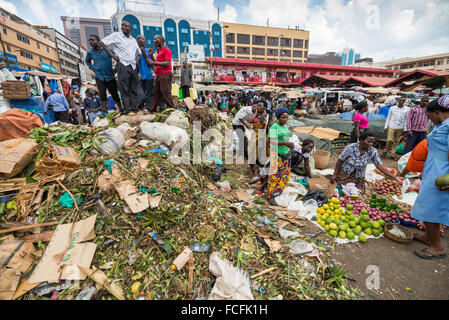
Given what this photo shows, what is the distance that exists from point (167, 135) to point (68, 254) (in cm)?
240

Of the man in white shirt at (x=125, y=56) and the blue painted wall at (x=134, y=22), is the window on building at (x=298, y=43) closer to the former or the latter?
the blue painted wall at (x=134, y=22)

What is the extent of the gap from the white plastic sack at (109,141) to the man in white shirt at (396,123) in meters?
7.54

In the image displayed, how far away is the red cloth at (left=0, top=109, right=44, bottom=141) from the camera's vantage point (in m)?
3.60

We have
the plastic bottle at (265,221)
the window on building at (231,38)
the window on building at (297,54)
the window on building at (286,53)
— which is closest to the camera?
the plastic bottle at (265,221)

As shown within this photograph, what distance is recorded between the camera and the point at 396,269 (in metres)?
2.41

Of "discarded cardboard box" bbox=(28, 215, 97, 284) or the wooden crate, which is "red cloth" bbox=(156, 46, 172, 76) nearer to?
"discarded cardboard box" bbox=(28, 215, 97, 284)

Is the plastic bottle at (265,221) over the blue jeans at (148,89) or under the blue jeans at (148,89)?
under

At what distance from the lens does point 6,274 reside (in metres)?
1.86

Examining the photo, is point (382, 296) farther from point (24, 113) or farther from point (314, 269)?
point (24, 113)

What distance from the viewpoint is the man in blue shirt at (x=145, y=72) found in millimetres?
4875

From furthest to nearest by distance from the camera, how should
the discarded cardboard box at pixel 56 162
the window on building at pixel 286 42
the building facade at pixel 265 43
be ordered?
1. the window on building at pixel 286 42
2. the building facade at pixel 265 43
3. the discarded cardboard box at pixel 56 162

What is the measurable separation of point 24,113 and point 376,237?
21.7 ft

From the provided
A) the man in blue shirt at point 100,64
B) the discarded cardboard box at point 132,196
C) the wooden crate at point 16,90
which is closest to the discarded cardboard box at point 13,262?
the discarded cardboard box at point 132,196
